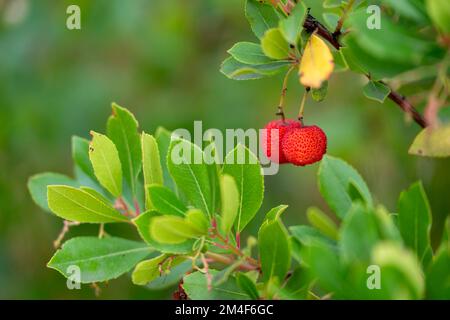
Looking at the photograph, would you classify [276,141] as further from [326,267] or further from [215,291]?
[326,267]

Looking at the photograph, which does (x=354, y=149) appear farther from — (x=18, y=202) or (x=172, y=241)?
(x=172, y=241)

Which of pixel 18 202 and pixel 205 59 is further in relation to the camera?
pixel 205 59

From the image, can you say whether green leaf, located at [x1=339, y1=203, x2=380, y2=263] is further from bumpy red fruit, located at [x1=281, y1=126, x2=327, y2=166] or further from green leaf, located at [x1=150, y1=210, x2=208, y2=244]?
bumpy red fruit, located at [x1=281, y1=126, x2=327, y2=166]

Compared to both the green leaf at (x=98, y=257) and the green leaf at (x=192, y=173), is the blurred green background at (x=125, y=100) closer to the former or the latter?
the green leaf at (x=98, y=257)

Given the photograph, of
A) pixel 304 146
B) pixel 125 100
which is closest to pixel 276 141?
pixel 304 146

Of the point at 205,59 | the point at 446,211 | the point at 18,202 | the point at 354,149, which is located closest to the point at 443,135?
the point at 446,211

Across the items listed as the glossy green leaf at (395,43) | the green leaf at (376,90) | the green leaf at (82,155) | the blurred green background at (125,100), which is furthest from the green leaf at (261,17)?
the blurred green background at (125,100)

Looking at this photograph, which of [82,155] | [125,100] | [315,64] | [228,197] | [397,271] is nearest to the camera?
[397,271]
